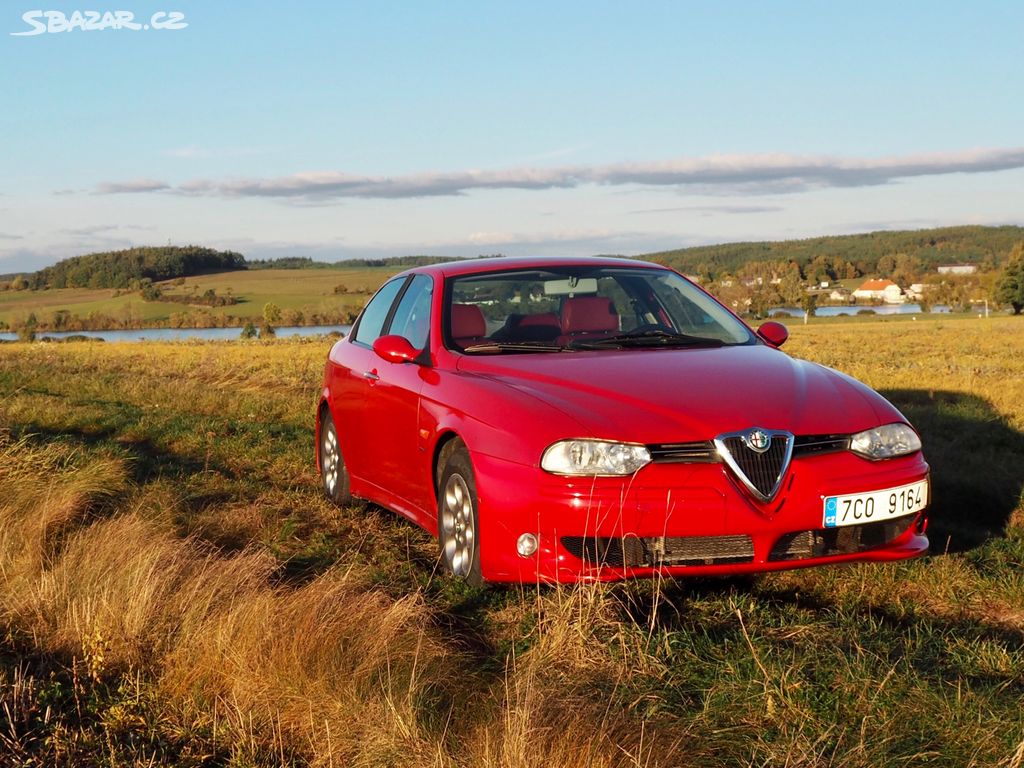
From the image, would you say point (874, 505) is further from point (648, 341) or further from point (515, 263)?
point (515, 263)

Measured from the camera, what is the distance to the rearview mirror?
19.9 feet

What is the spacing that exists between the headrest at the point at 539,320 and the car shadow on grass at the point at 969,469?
2.30m

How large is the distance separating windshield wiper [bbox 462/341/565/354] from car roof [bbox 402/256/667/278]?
771mm

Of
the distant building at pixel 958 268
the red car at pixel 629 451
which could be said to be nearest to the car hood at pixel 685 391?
the red car at pixel 629 451

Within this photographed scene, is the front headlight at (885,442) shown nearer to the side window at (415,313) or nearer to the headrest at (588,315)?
the headrest at (588,315)

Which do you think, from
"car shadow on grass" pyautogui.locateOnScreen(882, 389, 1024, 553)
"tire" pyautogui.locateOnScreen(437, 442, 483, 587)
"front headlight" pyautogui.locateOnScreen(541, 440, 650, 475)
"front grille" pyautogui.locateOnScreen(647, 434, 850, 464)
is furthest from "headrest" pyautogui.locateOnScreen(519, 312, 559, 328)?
"car shadow on grass" pyautogui.locateOnScreen(882, 389, 1024, 553)

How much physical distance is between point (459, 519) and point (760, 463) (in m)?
1.47

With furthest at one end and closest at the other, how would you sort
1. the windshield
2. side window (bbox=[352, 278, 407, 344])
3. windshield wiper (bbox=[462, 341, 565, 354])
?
1. side window (bbox=[352, 278, 407, 344])
2. the windshield
3. windshield wiper (bbox=[462, 341, 565, 354])

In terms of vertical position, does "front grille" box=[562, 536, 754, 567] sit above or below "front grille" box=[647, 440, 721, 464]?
below

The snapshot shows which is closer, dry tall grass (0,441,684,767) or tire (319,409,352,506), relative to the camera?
dry tall grass (0,441,684,767)

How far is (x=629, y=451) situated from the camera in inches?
182

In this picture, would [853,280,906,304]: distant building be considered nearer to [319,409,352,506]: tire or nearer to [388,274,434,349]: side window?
[319,409,352,506]: tire

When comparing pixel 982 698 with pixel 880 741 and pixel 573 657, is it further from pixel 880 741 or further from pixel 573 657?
pixel 573 657

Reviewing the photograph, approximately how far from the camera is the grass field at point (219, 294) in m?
91.2
